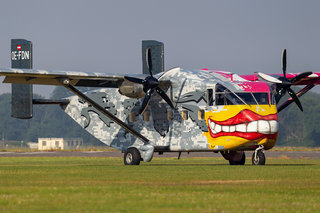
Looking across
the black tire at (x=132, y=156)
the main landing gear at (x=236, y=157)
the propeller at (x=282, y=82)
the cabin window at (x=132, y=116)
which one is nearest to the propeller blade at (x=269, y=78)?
the propeller at (x=282, y=82)

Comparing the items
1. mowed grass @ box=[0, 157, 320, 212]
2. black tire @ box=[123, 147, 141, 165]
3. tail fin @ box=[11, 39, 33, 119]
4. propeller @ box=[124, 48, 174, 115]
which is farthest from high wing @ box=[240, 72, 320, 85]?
mowed grass @ box=[0, 157, 320, 212]

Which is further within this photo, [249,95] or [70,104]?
[70,104]

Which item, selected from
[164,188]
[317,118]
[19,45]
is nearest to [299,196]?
[164,188]

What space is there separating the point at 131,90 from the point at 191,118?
3517 millimetres

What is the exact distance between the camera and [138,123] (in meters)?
37.4

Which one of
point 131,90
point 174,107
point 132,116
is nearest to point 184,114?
point 174,107

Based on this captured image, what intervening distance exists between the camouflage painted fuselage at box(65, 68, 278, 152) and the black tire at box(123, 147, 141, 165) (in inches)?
38.5

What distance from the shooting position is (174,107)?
116ft

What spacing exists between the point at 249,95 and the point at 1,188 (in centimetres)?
1620

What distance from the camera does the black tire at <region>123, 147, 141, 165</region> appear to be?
36062mm

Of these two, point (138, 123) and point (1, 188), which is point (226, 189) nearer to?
point (1, 188)

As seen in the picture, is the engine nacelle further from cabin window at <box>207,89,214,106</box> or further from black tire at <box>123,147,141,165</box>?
cabin window at <box>207,89,214,106</box>

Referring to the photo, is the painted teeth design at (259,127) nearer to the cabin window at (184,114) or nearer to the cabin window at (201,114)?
the cabin window at (201,114)

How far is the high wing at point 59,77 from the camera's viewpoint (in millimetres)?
33656
